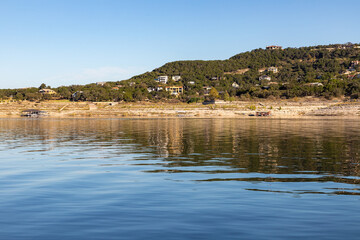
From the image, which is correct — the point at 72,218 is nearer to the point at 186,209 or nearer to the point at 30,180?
the point at 186,209

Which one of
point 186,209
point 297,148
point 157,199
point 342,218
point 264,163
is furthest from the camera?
point 297,148

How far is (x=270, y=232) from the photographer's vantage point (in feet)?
31.3

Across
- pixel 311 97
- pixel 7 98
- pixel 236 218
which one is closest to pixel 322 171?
pixel 236 218

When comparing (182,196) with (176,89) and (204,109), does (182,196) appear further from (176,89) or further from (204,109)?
(176,89)

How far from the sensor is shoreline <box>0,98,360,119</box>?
112938 mm

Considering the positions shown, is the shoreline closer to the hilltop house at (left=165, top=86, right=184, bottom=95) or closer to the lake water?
the hilltop house at (left=165, top=86, right=184, bottom=95)

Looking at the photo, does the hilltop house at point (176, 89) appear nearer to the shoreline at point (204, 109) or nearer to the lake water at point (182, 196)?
the shoreline at point (204, 109)

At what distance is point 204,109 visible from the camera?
123000mm

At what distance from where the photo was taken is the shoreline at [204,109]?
371 ft

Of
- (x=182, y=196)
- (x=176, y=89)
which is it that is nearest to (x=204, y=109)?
(x=176, y=89)

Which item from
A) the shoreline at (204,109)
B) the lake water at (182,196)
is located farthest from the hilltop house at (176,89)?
the lake water at (182,196)

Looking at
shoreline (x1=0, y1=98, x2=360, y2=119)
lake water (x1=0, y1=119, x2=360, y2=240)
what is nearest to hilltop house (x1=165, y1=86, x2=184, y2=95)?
shoreline (x1=0, y1=98, x2=360, y2=119)

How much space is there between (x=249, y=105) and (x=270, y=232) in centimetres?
12249

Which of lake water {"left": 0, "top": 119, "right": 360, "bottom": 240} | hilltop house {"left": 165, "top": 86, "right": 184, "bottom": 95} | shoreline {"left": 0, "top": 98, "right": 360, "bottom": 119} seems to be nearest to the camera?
lake water {"left": 0, "top": 119, "right": 360, "bottom": 240}
